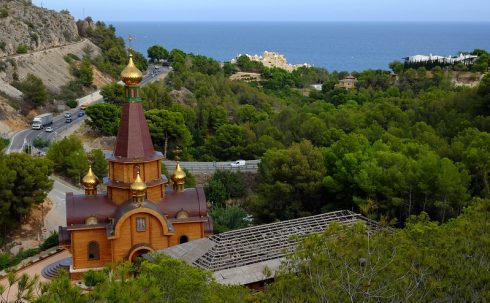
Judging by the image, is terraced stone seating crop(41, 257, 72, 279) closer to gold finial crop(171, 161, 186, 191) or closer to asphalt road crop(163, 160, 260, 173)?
gold finial crop(171, 161, 186, 191)

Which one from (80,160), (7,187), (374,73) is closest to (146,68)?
(374,73)

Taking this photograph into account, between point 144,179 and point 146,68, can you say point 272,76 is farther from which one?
point 144,179

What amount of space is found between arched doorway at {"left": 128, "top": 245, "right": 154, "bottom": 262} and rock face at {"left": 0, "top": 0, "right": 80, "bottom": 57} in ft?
154

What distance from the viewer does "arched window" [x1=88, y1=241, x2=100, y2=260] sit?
72.8 ft

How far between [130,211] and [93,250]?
2.49m

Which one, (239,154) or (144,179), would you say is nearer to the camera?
(144,179)

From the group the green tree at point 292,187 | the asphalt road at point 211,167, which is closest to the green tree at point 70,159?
the asphalt road at point 211,167

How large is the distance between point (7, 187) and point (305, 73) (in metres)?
69.3

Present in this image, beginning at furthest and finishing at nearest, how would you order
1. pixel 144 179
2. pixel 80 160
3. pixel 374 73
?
pixel 374 73, pixel 80 160, pixel 144 179

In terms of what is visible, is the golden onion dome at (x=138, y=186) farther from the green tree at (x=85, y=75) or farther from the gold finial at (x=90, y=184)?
the green tree at (x=85, y=75)

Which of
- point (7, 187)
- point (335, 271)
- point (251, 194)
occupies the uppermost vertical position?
point (335, 271)

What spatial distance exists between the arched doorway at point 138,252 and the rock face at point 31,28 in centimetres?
4707

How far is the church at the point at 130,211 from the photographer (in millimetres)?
21672

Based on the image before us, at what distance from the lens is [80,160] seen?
114 feet
